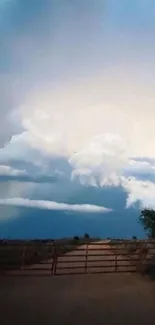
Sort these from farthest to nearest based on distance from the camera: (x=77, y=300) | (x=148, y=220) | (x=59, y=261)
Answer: (x=148, y=220)
(x=59, y=261)
(x=77, y=300)

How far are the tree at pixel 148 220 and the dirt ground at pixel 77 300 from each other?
14.4 feet

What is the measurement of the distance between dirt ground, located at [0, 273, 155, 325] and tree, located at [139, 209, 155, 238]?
4395mm

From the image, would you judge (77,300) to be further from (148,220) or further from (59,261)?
(148,220)

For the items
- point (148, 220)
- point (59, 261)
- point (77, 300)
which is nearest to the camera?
point (77, 300)

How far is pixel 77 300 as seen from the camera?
605 centimetres

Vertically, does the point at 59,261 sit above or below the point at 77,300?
above

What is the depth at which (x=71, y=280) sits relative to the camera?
7.87 metres

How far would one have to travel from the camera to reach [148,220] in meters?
12.8

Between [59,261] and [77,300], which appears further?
[59,261]

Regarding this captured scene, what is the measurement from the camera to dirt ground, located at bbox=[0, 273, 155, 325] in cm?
502

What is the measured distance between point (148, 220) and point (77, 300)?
7.00m

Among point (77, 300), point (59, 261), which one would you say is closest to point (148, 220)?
point (59, 261)

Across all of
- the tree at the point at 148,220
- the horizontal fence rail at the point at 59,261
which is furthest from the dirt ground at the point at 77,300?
the tree at the point at 148,220

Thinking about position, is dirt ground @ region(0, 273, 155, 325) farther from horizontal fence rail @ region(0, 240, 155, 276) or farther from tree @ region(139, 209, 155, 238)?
tree @ region(139, 209, 155, 238)
